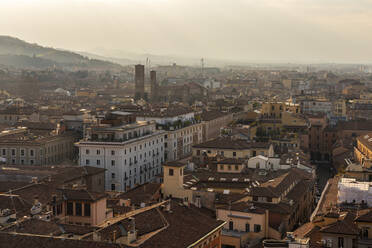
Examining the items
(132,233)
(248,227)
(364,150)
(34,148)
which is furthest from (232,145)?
(132,233)

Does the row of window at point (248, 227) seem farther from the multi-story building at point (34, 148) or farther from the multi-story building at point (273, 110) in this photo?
the multi-story building at point (273, 110)

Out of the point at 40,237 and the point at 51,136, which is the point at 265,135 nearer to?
the point at 51,136

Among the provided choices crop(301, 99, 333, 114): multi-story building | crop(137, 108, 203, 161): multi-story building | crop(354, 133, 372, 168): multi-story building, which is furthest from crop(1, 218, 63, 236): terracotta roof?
crop(301, 99, 333, 114): multi-story building

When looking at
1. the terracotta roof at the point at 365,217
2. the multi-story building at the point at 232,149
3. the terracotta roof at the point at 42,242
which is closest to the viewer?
the terracotta roof at the point at 42,242

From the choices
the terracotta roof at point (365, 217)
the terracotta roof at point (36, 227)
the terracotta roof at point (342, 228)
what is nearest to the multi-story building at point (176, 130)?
the terracotta roof at point (365, 217)

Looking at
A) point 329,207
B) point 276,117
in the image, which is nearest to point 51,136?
point 276,117

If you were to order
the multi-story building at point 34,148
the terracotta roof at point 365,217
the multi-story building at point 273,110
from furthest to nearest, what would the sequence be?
the multi-story building at point 273,110, the multi-story building at point 34,148, the terracotta roof at point 365,217

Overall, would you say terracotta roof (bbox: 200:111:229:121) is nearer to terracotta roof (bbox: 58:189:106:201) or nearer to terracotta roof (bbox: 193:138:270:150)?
terracotta roof (bbox: 193:138:270:150)
